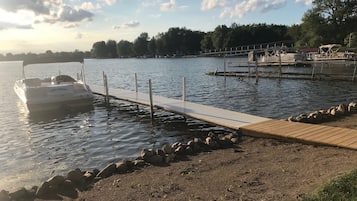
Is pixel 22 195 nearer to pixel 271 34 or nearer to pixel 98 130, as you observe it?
pixel 98 130

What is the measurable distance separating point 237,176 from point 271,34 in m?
146

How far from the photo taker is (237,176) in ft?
26.3

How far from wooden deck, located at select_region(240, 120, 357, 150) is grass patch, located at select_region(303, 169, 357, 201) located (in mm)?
3065

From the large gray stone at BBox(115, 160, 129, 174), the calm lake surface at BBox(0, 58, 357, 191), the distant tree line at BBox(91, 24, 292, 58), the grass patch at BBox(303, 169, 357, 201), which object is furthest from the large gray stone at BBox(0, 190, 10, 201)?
the distant tree line at BBox(91, 24, 292, 58)

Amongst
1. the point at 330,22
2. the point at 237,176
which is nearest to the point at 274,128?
the point at 237,176

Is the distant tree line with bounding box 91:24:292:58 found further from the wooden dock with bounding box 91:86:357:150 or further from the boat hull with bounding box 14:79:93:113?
the wooden dock with bounding box 91:86:357:150

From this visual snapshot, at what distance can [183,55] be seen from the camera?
173625 millimetres

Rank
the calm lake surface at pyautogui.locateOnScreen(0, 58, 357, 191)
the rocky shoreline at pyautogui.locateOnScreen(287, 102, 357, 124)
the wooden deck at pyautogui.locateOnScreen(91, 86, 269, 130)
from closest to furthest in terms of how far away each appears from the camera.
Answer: the calm lake surface at pyautogui.locateOnScreen(0, 58, 357, 191) < the rocky shoreline at pyautogui.locateOnScreen(287, 102, 357, 124) < the wooden deck at pyautogui.locateOnScreen(91, 86, 269, 130)

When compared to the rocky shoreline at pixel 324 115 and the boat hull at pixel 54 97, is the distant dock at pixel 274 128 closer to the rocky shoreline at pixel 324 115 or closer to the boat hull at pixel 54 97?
the rocky shoreline at pixel 324 115

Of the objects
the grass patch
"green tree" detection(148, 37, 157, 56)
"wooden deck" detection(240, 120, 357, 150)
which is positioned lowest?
"wooden deck" detection(240, 120, 357, 150)

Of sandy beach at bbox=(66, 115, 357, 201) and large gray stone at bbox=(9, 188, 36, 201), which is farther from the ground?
sandy beach at bbox=(66, 115, 357, 201)

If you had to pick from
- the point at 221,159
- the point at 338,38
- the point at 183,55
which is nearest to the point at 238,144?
the point at 221,159

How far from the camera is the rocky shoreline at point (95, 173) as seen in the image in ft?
26.3

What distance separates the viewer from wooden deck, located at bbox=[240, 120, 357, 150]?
10.0 m
